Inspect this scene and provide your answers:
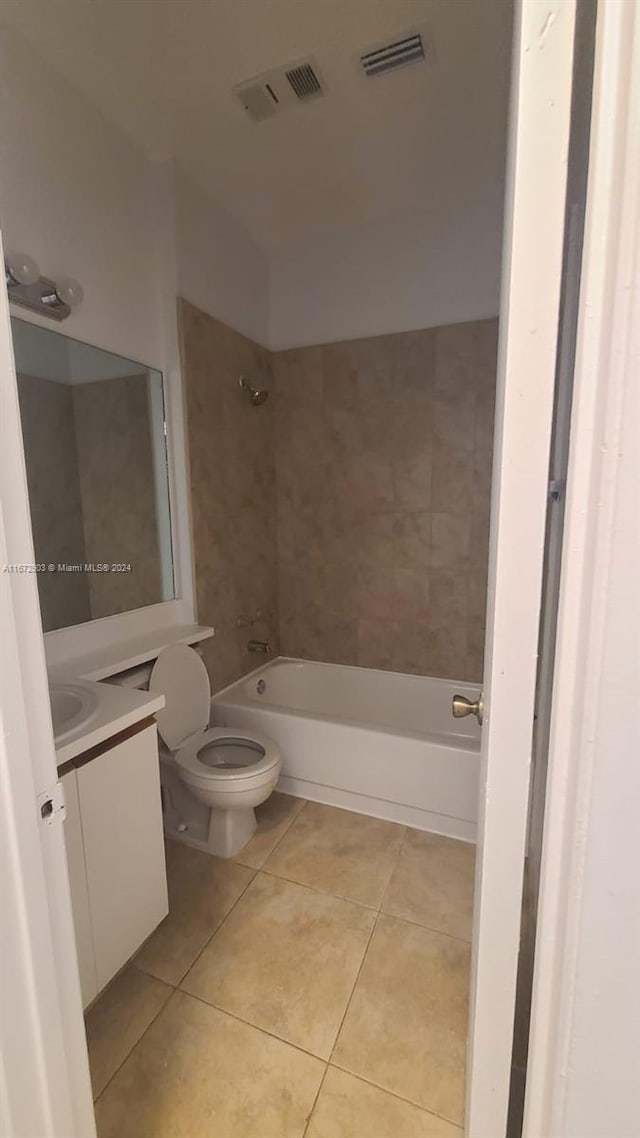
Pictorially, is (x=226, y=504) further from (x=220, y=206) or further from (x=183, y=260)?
(x=220, y=206)

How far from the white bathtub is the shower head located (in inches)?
59.4

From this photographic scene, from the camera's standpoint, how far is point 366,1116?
99cm

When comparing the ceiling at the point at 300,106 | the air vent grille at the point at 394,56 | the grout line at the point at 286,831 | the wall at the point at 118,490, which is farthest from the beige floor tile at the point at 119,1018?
the air vent grille at the point at 394,56

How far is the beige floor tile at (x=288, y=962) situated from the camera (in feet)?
3.88

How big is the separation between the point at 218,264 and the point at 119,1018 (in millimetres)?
2870

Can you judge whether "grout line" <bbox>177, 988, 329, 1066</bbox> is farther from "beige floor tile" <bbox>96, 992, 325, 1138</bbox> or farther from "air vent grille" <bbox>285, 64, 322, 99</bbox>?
"air vent grille" <bbox>285, 64, 322, 99</bbox>

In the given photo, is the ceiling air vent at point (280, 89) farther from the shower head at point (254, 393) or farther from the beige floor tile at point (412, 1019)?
the beige floor tile at point (412, 1019)

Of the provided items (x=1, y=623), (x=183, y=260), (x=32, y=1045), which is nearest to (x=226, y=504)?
(x=183, y=260)

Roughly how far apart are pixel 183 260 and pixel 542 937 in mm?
2465

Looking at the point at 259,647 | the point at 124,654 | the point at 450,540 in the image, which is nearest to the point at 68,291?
the point at 124,654

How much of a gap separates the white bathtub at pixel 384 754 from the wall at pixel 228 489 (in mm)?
338

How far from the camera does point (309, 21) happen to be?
1.32 m

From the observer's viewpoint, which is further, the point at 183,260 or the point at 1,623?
the point at 183,260

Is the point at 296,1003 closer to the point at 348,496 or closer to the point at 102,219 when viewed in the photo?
the point at 348,496
